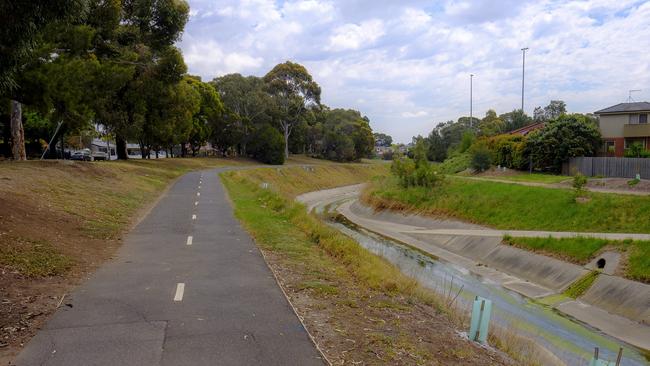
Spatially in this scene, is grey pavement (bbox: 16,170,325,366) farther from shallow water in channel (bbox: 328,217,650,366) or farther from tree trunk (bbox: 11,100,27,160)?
tree trunk (bbox: 11,100,27,160)

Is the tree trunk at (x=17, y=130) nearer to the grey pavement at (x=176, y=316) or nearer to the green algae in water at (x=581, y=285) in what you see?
the grey pavement at (x=176, y=316)

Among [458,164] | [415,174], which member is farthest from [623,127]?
[458,164]

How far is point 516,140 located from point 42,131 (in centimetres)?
4791

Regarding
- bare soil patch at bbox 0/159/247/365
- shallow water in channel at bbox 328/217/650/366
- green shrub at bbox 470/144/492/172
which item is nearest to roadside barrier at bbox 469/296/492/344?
shallow water in channel at bbox 328/217/650/366

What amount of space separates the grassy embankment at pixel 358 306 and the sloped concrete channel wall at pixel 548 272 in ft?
28.7

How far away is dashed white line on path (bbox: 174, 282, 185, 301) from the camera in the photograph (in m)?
9.80

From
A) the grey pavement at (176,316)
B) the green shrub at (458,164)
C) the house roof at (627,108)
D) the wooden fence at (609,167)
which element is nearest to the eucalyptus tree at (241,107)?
the green shrub at (458,164)

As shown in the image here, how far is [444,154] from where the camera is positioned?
100250 mm

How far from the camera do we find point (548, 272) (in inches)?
897

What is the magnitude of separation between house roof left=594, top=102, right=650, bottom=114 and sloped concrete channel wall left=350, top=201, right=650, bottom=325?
71.6 ft

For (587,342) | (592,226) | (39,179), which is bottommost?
→ (587,342)

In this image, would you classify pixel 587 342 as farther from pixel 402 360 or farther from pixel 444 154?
pixel 444 154

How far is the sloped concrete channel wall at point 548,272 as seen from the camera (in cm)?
1803

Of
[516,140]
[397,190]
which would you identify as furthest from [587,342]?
[516,140]
